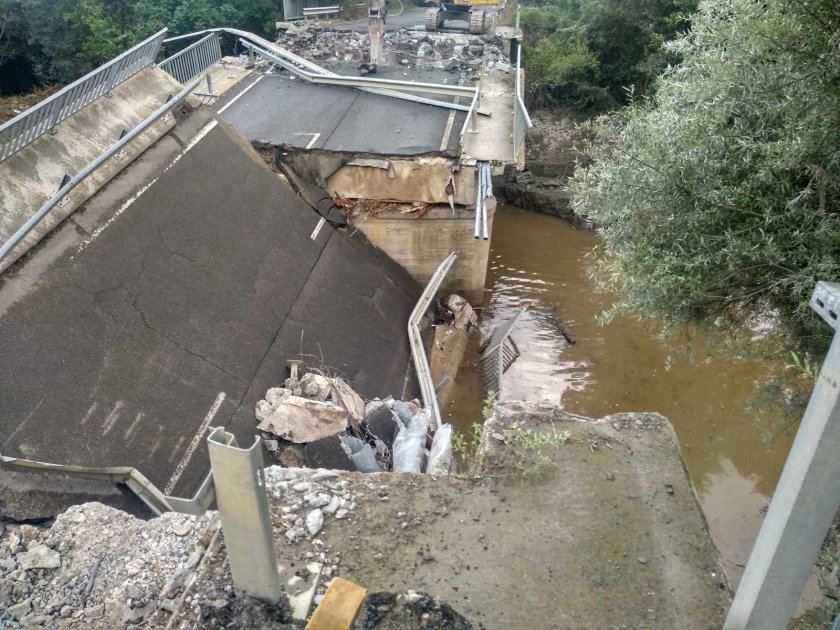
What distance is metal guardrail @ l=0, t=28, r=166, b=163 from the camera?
18.9 feet

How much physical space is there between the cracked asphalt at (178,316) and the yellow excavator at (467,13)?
10.8 m

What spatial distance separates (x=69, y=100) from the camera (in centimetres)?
648

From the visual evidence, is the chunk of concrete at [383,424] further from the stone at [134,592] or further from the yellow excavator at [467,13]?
the yellow excavator at [467,13]

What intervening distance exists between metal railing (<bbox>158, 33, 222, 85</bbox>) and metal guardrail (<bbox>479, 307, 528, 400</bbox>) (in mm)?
7363

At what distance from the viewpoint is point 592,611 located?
10.2 feet

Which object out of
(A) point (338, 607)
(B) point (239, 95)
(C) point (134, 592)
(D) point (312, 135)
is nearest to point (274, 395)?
(C) point (134, 592)

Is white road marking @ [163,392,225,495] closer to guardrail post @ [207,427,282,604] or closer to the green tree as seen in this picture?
guardrail post @ [207,427,282,604]

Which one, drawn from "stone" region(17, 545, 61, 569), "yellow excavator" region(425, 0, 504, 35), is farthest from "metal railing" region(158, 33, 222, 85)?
"stone" region(17, 545, 61, 569)

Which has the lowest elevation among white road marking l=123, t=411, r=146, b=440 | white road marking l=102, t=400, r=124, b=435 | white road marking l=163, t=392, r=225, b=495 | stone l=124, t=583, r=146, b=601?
white road marking l=163, t=392, r=225, b=495

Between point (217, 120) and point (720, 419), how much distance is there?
840 cm

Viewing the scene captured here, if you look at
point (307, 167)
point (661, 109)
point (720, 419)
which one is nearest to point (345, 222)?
point (307, 167)

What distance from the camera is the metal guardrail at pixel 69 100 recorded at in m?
5.77

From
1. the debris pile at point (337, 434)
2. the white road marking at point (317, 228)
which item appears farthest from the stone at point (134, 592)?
the white road marking at point (317, 228)

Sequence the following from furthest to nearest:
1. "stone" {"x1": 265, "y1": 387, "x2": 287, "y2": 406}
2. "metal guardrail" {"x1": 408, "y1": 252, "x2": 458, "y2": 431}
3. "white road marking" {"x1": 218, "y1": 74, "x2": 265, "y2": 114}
Result: "white road marking" {"x1": 218, "y1": 74, "x2": 265, "y2": 114}
"metal guardrail" {"x1": 408, "y1": 252, "x2": 458, "y2": 431}
"stone" {"x1": 265, "y1": 387, "x2": 287, "y2": 406}
